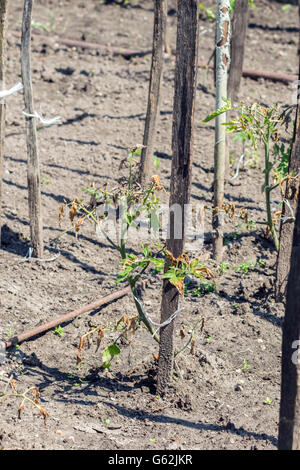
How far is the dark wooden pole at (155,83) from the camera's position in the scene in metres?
6.29

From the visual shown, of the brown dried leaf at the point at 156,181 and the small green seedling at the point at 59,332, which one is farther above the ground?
the brown dried leaf at the point at 156,181

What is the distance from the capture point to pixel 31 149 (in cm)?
561

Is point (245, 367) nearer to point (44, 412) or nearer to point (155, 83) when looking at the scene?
point (44, 412)

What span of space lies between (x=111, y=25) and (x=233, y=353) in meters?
7.81

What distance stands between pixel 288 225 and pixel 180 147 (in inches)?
68.3

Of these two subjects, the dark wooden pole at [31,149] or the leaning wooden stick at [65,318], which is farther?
the dark wooden pole at [31,149]

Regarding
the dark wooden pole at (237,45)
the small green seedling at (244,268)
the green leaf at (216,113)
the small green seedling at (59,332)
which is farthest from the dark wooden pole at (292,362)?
the dark wooden pole at (237,45)

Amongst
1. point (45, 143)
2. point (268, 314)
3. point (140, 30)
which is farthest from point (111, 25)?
point (268, 314)

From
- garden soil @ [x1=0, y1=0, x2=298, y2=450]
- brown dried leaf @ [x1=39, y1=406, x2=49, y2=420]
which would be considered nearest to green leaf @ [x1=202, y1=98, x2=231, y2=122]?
garden soil @ [x1=0, y1=0, x2=298, y2=450]

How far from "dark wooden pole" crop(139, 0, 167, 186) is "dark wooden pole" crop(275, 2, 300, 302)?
1575 millimetres

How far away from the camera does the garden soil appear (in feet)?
13.8

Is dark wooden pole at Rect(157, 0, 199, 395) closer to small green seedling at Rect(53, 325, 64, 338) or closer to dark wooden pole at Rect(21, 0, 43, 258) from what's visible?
small green seedling at Rect(53, 325, 64, 338)

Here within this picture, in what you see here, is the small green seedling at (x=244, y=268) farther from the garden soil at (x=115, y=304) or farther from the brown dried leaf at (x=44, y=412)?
the brown dried leaf at (x=44, y=412)

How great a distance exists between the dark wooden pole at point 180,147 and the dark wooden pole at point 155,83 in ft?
7.97
